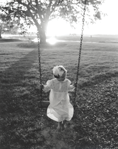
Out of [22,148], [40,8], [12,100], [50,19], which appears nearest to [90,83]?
[12,100]

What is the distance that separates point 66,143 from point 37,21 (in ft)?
82.4

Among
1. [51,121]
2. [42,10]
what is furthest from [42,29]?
[51,121]

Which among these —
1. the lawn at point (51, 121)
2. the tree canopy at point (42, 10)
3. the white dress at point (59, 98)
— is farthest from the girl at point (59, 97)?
the tree canopy at point (42, 10)

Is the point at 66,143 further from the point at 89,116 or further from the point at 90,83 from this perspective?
the point at 90,83

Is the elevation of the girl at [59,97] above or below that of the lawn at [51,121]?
above

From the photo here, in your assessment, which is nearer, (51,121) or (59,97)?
(59,97)

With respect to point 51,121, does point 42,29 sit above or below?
above

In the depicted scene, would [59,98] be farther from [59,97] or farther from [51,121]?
[51,121]

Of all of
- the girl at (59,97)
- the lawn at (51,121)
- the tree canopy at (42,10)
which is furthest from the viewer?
the tree canopy at (42,10)

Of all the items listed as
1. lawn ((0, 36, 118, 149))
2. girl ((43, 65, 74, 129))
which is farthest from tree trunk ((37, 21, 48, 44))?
girl ((43, 65, 74, 129))

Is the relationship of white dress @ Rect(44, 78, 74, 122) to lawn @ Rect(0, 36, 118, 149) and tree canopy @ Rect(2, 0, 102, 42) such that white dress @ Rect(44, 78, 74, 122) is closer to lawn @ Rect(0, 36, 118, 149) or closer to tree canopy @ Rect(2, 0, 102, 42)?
lawn @ Rect(0, 36, 118, 149)

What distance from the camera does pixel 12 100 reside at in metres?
5.72

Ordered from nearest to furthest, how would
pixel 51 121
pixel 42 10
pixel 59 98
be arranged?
pixel 59 98 → pixel 51 121 → pixel 42 10

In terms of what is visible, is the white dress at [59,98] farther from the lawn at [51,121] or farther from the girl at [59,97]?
the lawn at [51,121]
